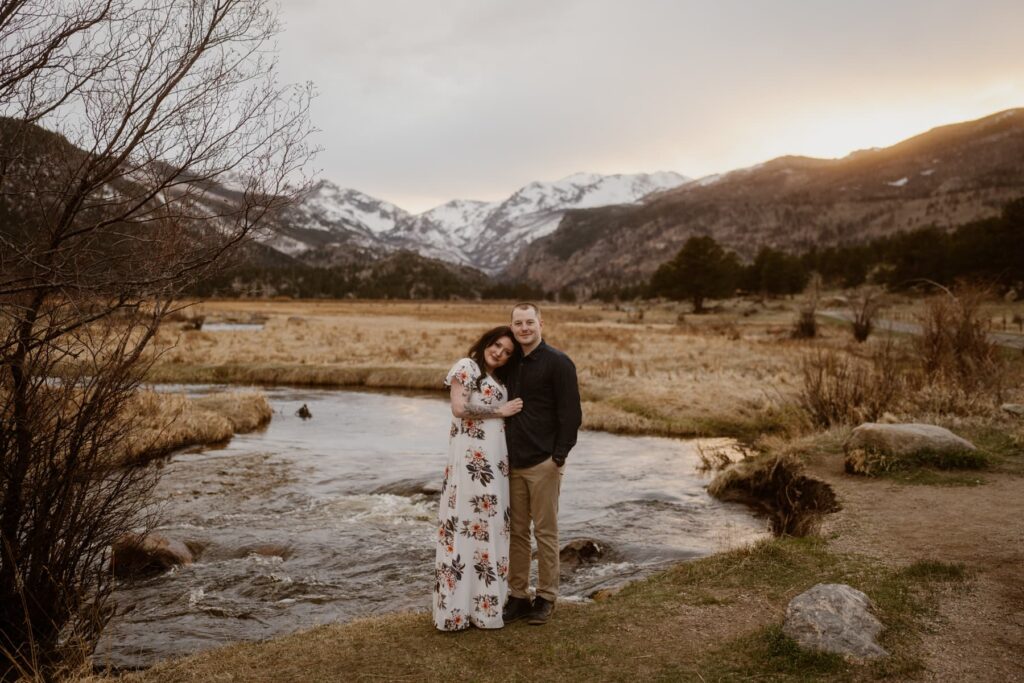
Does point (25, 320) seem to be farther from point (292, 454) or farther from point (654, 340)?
point (654, 340)

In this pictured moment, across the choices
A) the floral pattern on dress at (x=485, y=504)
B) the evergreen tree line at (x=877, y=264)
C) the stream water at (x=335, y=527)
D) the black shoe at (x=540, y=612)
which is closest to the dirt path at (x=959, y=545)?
the stream water at (x=335, y=527)

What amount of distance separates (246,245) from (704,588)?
19.3 ft

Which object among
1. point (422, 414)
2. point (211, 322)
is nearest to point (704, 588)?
point (422, 414)

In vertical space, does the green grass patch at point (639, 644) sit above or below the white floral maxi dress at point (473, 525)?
below

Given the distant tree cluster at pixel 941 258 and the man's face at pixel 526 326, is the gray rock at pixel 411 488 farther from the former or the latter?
the distant tree cluster at pixel 941 258

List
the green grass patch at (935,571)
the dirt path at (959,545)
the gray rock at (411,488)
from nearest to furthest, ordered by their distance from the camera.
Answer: the dirt path at (959,545) → the green grass patch at (935,571) → the gray rock at (411,488)

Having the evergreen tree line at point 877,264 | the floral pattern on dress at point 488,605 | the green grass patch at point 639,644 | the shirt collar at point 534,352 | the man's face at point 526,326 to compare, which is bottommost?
the green grass patch at point 639,644

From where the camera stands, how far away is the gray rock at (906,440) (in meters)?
11.3

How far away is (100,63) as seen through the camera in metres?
5.46

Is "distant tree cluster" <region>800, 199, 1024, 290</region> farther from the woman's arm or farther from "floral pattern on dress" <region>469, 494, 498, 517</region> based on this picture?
"floral pattern on dress" <region>469, 494, 498, 517</region>

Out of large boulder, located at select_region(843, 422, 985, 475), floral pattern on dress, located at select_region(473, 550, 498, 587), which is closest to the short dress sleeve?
floral pattern on dress, located at select_region(473, 550, 498, 587)

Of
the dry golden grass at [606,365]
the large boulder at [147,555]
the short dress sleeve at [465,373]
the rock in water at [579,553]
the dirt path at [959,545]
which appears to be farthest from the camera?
the dry golden grass at [606,365]

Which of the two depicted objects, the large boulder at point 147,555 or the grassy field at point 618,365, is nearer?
the large boulder at point 147,555

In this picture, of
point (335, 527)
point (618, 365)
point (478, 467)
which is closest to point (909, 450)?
point (478, 467)
